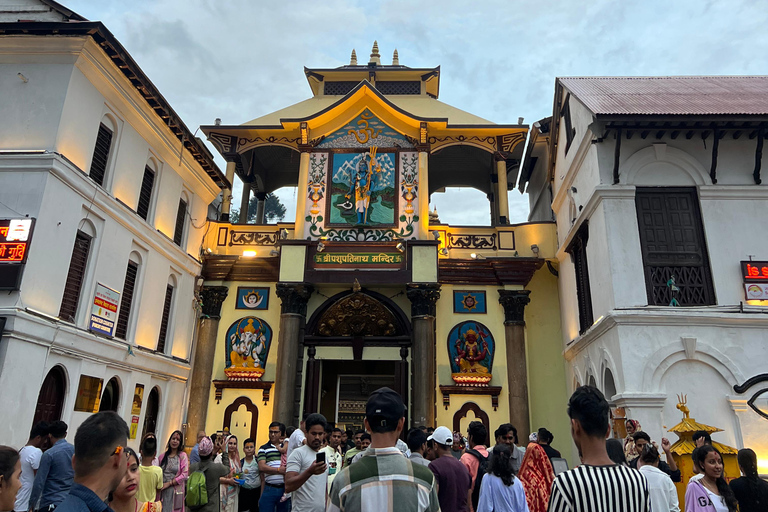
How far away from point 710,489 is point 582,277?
9755 millimetres

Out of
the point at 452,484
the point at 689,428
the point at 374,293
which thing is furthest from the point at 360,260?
the point at 452,484

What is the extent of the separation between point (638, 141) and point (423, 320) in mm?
7664

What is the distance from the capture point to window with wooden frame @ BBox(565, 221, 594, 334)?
1417cm

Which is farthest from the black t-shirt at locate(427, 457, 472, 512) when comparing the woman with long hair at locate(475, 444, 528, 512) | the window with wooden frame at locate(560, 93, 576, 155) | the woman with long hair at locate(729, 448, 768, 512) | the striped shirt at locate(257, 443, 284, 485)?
the window with wooden frame at locate(560, 93, 576, 155)

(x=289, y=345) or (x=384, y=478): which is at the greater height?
(x=289, y=345)

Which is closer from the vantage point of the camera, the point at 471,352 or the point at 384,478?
the point at 384,478

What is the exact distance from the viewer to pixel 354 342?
56.2ft

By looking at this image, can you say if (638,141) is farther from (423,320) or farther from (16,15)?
(16,15)

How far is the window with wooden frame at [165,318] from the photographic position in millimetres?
15938

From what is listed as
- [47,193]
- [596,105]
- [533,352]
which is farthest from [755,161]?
[47,193]

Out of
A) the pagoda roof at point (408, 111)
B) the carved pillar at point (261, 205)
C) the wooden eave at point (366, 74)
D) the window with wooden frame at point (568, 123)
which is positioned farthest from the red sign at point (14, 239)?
the wooden eave at point (366, 74)

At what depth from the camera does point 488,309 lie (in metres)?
17.4

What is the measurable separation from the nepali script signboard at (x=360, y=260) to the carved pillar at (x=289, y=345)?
0.90 metres

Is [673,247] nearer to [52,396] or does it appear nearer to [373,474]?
[373,474]
